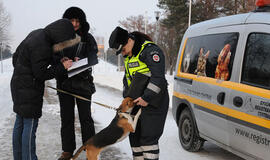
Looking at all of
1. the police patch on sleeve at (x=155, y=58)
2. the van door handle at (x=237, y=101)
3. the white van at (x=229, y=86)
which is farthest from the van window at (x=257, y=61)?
the police patch on sleeve at (x=155, y=58)

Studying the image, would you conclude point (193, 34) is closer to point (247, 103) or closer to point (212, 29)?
point (212, 29)

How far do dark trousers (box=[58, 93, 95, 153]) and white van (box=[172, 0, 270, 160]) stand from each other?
175cm

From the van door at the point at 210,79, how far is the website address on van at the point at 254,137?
9.4 inches

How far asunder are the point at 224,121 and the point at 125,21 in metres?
28.0

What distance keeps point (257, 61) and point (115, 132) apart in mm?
1893

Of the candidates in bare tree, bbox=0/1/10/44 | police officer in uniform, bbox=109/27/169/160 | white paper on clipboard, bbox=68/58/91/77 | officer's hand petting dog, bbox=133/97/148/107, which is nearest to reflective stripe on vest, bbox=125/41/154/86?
police officer in uniform, bbox=109/27/169/160

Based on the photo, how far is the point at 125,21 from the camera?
29.9 metres

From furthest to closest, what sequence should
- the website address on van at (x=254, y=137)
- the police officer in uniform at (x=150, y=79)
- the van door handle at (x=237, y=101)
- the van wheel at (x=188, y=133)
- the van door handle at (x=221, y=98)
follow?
the van wheel at (x=188, y=133), the van door handle at (x=221, y=98), the van door handle at (x=237, y=101), the police officer in uniform at (x=150, y=79), the website address on van at (x=254, y=137)

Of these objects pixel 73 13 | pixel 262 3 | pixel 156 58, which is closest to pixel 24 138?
pixel 73 13

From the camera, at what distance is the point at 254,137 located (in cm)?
268

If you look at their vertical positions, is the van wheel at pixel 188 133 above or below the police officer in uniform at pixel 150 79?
below

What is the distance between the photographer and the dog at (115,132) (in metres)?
2.74

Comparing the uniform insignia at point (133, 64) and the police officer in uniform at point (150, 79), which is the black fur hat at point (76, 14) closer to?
the police officer in uniform at point (150, 79)

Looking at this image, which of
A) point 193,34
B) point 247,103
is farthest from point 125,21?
point 247,103
